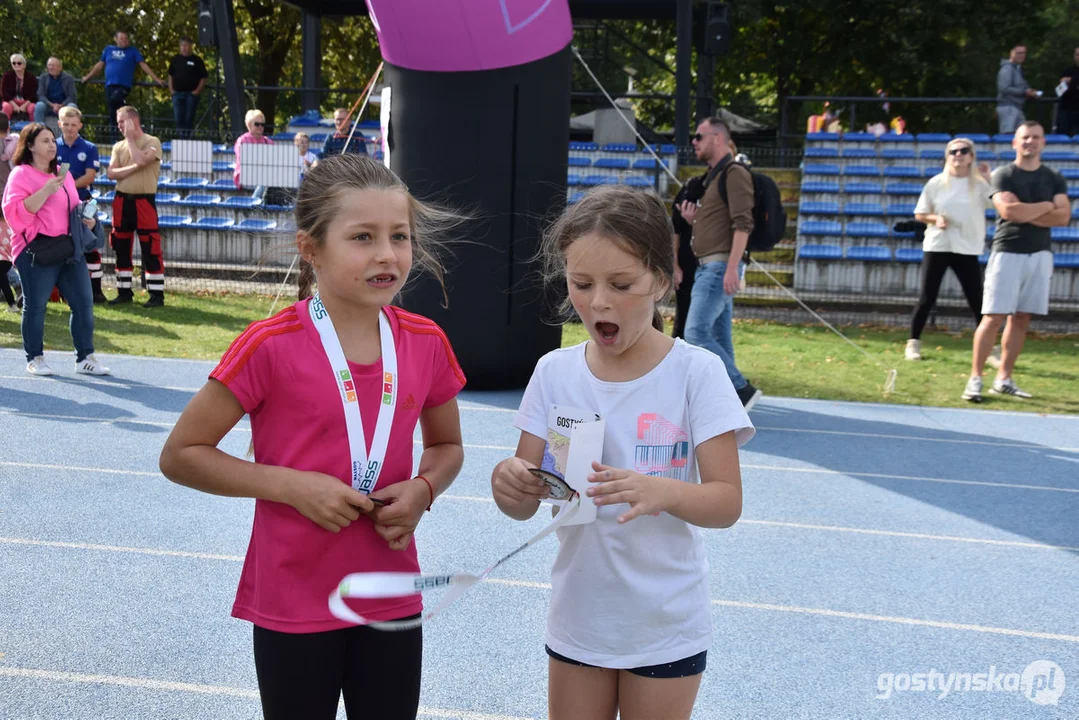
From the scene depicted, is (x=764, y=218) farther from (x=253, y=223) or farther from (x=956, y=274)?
(x=253, y=223)

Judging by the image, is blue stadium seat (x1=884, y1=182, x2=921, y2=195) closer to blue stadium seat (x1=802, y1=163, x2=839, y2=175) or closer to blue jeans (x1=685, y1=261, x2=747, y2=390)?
blue stadium seat (x1=802, y1=163, x2=839, y2=175)

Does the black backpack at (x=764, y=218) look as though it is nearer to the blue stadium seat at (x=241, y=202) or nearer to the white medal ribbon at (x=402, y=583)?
the white medal ribbon at (x=402, y=583)

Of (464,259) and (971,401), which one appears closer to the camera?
(464,259)

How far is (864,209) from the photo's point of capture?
16438 mm

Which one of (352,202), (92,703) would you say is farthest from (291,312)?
(92,703)

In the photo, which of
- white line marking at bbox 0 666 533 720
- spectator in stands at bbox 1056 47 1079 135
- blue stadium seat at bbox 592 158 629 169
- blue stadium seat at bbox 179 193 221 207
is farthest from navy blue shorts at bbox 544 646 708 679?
spectator in stands at bbox 1056 47 1079 135

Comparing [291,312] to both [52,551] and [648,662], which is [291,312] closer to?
[648,662]

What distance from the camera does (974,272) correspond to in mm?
10336

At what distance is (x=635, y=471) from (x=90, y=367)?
7.81 meters

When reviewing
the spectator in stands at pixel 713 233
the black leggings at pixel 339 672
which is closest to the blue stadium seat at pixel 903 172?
the spectator in stands at pixel 713 233

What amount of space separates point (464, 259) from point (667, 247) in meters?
5.84

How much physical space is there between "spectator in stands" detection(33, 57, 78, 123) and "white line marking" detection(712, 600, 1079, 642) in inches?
725

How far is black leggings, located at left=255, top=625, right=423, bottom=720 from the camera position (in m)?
2.23

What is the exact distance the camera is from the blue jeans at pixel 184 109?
19.8 meters
